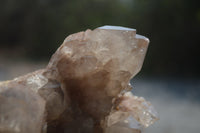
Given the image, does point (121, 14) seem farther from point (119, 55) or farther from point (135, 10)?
point (119, 55)

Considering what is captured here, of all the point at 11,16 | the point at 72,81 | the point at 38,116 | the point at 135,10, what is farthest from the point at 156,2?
the point at 38,116

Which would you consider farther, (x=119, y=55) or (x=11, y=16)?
(x=11, y=16)

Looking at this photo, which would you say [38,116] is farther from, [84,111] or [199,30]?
[199,30]

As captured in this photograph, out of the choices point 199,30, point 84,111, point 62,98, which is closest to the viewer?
point 62,98

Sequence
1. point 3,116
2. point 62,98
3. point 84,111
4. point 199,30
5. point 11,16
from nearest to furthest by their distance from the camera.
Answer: point 3,116 < point 62,98 < point 84,111 < point 199,30 < point 11,16

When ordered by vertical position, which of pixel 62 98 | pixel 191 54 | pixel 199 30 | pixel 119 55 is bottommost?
pixel 191 54

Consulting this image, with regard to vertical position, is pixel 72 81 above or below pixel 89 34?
below

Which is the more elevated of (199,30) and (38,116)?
(38,116)

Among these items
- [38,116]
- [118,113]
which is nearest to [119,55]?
[118,113]

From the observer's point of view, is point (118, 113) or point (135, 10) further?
point (135, 10)
